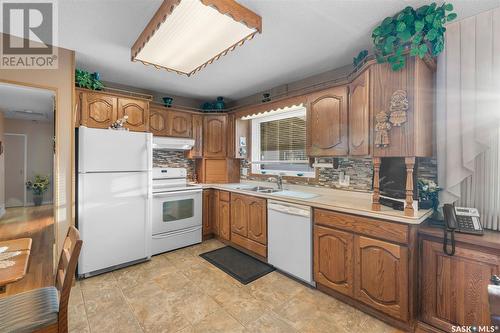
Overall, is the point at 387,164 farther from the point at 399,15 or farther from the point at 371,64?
the point at 399,15

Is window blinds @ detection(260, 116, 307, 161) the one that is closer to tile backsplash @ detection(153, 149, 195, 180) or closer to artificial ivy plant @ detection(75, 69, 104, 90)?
tile backsplash @ detection(153, 149, 195, 180)

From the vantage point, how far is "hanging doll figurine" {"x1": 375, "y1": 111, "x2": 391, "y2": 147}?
172 cm

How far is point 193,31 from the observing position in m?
1.74

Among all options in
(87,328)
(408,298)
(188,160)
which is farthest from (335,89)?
(87,328)

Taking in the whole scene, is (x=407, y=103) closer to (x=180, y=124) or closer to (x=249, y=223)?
(x=249, y=223)

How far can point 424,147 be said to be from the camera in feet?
5.64

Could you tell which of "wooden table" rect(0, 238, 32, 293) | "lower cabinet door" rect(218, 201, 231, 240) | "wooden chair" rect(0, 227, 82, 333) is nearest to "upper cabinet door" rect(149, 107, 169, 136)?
"lower cabinet door" rect(218, 201, 231, 240)

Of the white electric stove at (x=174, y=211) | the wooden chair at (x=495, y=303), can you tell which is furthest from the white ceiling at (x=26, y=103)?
the wooden chair at (x=495, y=303)

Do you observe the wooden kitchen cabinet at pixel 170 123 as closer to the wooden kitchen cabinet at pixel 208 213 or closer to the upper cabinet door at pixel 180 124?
the upper cabinet door at pixel 180 124

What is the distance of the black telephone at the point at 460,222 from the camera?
1.54 m

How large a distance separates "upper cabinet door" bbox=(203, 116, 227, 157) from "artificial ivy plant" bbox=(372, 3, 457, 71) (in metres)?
2.56

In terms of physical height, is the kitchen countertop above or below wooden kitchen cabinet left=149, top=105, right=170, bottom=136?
below

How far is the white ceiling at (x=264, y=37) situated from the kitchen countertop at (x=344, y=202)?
4.93ft

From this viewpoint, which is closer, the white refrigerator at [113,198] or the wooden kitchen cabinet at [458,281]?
the wooden kitchen cabinet at [458,281]
